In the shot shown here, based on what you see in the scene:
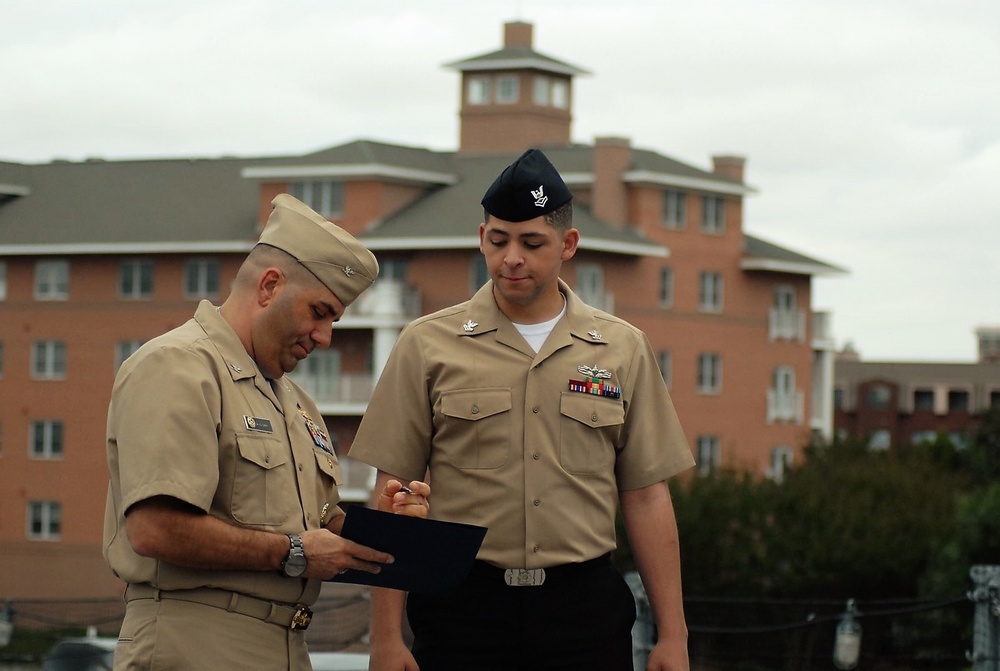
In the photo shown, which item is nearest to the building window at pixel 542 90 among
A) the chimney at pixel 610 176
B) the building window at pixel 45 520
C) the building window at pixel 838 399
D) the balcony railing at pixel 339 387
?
the chimney at pixel 610 176

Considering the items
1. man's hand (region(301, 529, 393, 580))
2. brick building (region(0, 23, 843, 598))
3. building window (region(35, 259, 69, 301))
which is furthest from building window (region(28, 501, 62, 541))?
man's hand (region(301, 529, 393, 580))

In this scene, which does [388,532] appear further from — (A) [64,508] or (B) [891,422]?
(B) [891,422]

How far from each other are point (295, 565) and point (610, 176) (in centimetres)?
5574

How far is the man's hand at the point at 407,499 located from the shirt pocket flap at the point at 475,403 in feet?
2.18

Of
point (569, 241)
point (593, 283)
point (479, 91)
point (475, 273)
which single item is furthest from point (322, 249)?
Answer: point (479, 91)

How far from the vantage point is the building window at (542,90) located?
67188 millimetres

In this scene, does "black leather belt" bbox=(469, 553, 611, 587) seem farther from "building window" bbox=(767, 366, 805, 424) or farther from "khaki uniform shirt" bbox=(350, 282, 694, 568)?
"building window" bbox=(767, 366, 805, 424)

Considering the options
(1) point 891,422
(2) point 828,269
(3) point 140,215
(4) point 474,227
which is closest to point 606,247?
(4) point 474,227

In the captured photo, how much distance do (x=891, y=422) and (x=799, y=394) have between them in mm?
38488

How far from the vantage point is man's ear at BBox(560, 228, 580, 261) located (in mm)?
5758

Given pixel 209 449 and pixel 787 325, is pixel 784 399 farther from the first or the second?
pixel 209 449

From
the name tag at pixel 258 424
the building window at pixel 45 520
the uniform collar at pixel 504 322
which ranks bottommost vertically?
the building window at pixel 45 520

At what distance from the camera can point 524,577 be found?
551 centimetres

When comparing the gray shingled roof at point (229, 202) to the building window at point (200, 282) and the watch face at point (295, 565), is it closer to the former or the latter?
the building window at point (200, 282)
